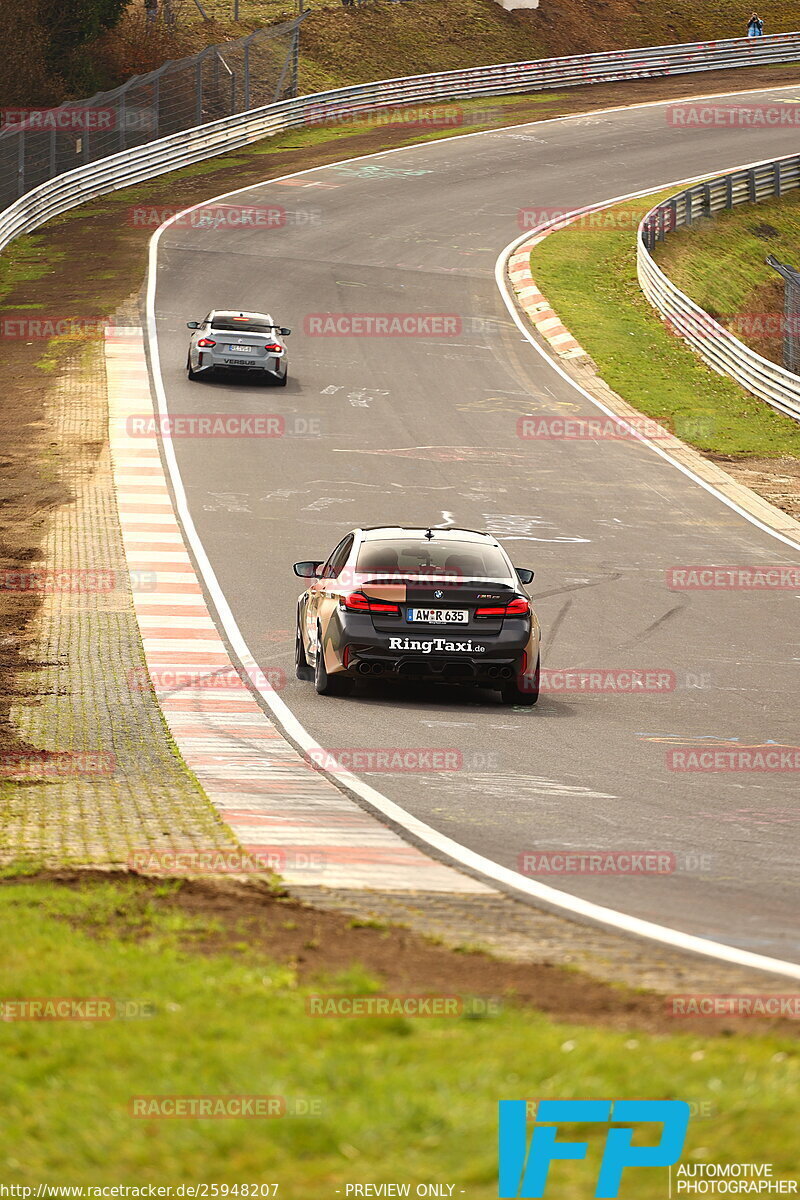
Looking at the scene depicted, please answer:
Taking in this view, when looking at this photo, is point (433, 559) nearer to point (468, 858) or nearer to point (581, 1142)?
point (468, 858)

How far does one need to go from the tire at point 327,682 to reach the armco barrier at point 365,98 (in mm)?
33575

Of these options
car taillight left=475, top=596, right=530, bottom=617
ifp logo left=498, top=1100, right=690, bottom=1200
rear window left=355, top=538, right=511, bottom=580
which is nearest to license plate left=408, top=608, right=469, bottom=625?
car taillight left=475, top=596, right=530, bottom=617

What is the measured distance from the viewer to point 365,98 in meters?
63.1

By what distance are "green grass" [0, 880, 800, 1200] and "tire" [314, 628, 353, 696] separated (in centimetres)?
783

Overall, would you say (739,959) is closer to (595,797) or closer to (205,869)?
(205,869)

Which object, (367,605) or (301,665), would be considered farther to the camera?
(301,665)

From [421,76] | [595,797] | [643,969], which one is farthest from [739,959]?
[421,76]

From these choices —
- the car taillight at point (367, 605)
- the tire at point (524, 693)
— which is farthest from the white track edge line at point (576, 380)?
the car taillight at point (367, 605)

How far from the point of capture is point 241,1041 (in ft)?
16.2

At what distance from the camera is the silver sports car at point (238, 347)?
107 feet

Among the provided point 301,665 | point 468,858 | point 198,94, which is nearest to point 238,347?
point 301,665

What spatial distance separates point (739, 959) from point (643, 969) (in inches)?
19.5

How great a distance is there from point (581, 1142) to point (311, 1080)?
861 millimetres

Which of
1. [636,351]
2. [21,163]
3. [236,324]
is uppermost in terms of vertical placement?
[21,163]
